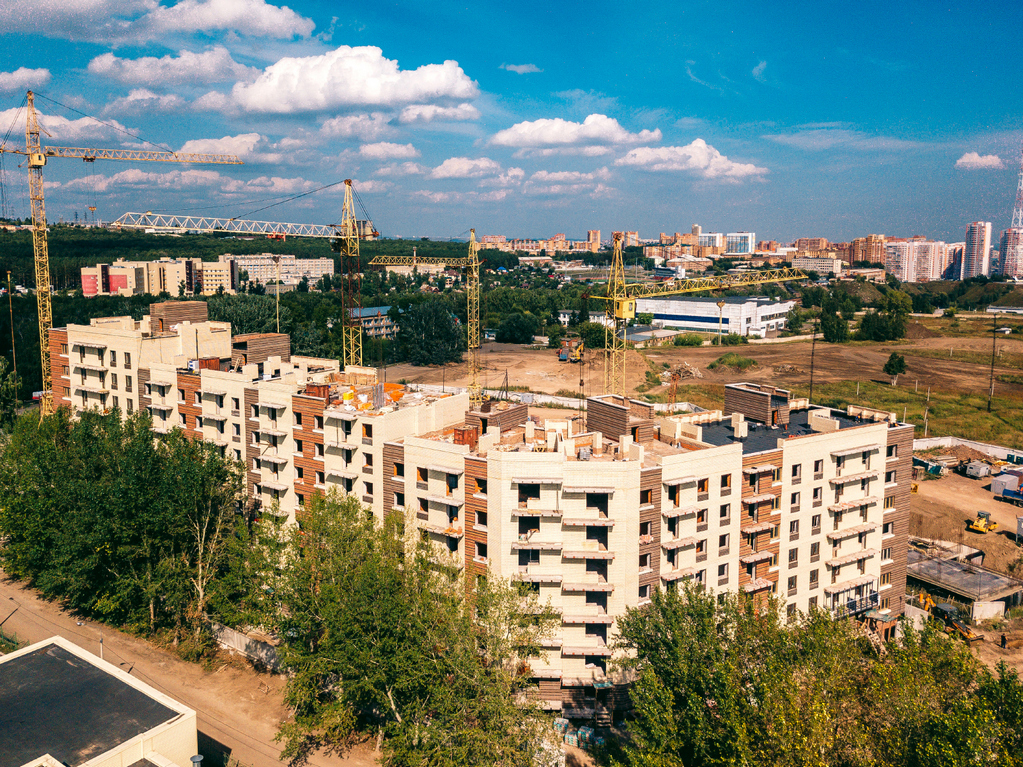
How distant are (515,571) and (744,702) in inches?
479

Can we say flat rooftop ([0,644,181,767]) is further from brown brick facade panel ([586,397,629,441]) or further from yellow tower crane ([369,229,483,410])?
yellow tower crane ([369,229,483,410])

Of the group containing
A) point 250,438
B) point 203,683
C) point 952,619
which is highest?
point 250,438

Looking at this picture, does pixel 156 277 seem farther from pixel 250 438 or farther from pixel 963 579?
pixel 963 579

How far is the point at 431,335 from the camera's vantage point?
125750 millimetres

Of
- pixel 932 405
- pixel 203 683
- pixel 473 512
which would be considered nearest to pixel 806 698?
pixel 473 512

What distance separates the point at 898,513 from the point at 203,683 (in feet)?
130

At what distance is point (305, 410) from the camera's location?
131 feet

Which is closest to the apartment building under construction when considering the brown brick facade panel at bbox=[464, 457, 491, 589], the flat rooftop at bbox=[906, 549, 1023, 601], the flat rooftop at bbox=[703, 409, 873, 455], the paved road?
the brown brick facade panel at bbox=[464, 457, 491, 589]

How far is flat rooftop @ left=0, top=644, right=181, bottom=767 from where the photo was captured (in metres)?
21.4

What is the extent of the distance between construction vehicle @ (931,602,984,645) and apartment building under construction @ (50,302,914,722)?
5.46 metres

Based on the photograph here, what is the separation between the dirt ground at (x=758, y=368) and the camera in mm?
107750

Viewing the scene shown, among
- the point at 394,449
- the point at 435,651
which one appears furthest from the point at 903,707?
the point at 394,449

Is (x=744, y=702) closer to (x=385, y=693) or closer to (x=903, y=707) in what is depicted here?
(x=903, y=707)

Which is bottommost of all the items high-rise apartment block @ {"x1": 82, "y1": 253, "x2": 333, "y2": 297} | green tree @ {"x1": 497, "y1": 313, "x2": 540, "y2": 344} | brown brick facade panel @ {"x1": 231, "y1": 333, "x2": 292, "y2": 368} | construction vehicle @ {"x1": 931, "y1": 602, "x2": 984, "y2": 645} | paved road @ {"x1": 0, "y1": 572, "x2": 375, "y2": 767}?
construction vehicle @ {"x1": 931, "y1": 602, "x2": 984, "y2": 645}
